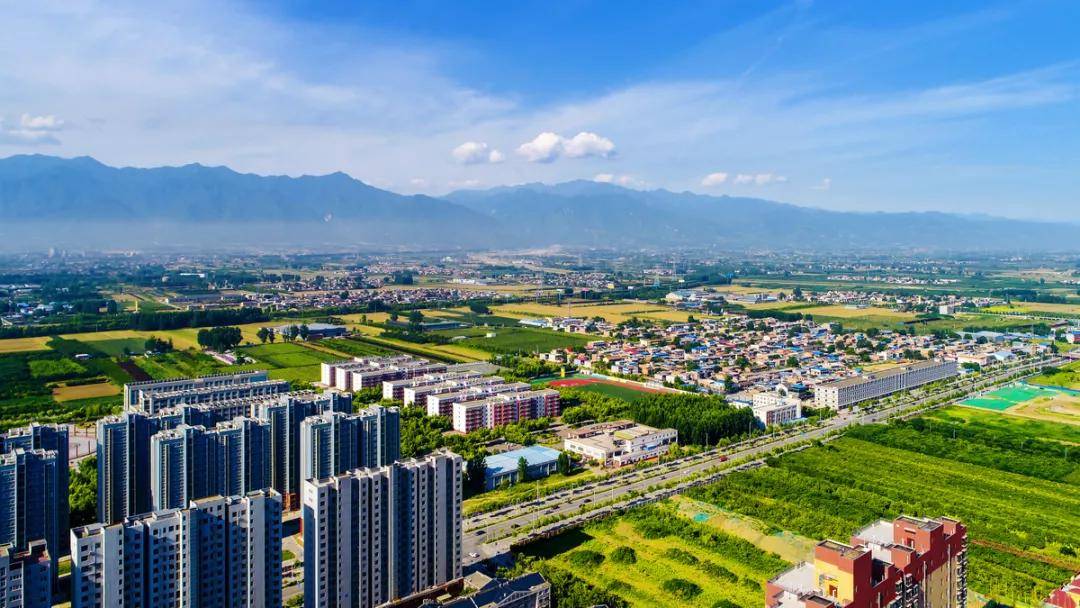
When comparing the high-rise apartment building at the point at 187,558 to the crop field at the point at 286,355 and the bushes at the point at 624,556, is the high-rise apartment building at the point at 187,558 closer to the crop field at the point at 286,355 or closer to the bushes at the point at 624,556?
the bushes at the point at 624,556

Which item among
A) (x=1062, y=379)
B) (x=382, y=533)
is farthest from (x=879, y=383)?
(x=382, y=533)

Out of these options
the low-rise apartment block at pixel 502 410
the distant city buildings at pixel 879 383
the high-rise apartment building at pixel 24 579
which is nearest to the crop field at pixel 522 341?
the low-rise apartment block at pixel 502 410

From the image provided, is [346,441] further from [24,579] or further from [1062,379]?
[1062,379]

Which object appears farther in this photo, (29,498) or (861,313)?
(861,313)

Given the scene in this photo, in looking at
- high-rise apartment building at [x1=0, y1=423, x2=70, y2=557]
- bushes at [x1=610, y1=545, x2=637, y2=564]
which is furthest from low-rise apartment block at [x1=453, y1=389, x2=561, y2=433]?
high-rise apartment building at [x1=0, y1=423, x2=70, y2=557]

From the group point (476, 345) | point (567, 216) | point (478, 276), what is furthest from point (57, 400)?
point (567, 216)
